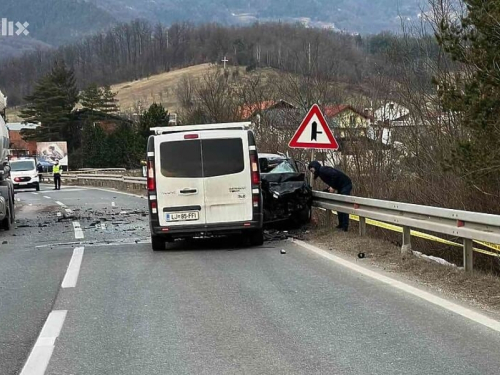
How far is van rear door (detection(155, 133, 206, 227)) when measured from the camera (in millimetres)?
12297

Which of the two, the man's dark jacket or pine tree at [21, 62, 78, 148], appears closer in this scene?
the man's dark jacket

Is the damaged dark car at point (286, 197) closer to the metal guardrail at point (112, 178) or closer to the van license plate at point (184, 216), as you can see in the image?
the van license plate at point (184, 216)

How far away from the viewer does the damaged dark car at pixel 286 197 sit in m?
14.4

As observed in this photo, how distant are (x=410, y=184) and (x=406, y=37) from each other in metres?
4.09

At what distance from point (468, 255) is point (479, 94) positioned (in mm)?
2816

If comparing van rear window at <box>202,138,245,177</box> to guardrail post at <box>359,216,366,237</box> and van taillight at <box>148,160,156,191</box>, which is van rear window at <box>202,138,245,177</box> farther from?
guardrail post at <box>359,216,366,237</box>

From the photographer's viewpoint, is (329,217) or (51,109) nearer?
(329,217)

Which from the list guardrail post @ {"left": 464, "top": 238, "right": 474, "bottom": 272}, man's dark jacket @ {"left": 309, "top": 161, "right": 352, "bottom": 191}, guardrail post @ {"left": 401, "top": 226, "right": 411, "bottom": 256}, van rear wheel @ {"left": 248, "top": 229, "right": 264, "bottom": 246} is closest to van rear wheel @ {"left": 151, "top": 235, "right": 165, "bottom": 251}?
van rear wheel @ {"left": 248, "top": 229, "right": 264, "bottom": 246}

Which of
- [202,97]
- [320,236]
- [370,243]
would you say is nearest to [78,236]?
[320,236]

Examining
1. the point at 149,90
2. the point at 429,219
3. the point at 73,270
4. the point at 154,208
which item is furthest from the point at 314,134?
the point at 149,90

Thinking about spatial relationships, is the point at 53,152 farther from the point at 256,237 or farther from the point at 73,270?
the point at 73,270

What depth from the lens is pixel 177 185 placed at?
12305mm

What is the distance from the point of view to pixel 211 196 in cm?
1236

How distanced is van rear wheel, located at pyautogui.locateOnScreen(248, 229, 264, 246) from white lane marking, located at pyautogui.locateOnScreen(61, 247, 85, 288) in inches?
117
